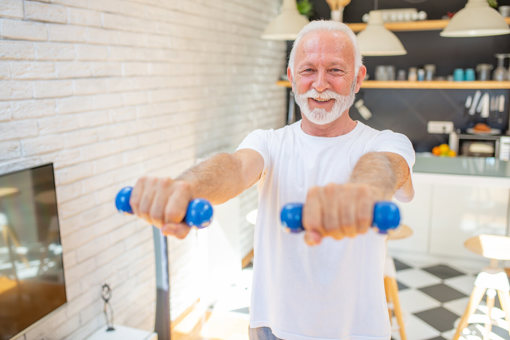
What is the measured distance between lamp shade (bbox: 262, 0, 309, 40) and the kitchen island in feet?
4.60

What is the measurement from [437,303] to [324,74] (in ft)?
9.11

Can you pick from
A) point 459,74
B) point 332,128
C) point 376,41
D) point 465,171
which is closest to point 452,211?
point 465,171

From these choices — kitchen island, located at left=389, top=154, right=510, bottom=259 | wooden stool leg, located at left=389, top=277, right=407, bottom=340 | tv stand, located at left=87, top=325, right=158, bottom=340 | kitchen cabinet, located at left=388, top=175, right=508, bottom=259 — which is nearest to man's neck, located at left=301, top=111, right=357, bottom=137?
tv stand, located at left=87, top=325, right=158, bottom=340

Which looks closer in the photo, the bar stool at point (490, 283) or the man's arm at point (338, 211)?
the man's arm at point (338, 211)

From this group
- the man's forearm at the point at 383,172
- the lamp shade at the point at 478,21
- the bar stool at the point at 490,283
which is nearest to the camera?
the man's forearm at the point at 383,172

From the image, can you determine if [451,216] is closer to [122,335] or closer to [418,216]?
[418,216]

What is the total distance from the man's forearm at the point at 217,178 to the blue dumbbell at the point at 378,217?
0.23m

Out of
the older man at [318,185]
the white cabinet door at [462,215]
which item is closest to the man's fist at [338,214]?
the older man at [318,185]

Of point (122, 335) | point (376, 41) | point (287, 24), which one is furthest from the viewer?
point (287, 24)

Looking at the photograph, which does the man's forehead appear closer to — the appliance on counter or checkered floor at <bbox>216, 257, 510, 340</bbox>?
checkered floor at <bbox>216, 257, 510, 340</bbox>

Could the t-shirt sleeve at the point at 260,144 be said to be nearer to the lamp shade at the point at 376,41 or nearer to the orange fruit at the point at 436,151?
the lamp shade at the point at 376,41

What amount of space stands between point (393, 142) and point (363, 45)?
2.03 m

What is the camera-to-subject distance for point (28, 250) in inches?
71.1

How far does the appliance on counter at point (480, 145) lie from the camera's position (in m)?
4.38
